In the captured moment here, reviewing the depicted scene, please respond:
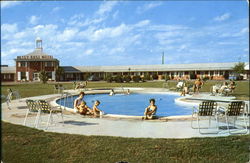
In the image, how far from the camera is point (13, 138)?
16.7 ft

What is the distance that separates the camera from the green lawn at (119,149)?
13.5 feet

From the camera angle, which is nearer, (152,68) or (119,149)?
→ (119,149)

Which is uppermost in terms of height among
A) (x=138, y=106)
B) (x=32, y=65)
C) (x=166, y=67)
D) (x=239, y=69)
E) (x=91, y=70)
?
(x=32, y=65)

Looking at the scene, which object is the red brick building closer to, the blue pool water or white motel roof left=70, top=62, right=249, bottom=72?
white motel roof left=70, top=62, right=249, bottom=72

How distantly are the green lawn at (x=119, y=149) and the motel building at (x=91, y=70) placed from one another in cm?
3913

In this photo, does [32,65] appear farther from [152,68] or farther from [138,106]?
[138,106]

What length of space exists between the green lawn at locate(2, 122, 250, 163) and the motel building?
39125 mm

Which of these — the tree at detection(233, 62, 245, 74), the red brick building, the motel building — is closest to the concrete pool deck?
the motel building

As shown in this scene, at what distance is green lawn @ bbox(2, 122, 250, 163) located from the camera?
13.5ft

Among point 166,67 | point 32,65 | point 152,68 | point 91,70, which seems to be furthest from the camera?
point 91,70

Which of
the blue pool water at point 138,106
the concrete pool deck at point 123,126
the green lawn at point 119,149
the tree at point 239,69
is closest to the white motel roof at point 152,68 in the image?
the tree at point 239,69

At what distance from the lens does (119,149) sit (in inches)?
173

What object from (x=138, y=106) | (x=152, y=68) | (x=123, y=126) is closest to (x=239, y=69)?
(x=152, y=68)

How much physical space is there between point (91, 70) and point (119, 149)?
49.2m
